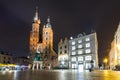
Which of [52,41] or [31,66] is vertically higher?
[52,41]

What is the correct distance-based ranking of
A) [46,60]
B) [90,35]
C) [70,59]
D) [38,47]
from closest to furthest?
[90,35]
[70,59]
[46,60]
[38,47]

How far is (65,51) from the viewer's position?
145125mm

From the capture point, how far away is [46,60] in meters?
176

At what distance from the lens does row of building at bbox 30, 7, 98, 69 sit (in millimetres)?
126431

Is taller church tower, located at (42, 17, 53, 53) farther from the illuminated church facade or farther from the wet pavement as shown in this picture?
the wet pavement

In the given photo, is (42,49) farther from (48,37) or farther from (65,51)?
(65,51)

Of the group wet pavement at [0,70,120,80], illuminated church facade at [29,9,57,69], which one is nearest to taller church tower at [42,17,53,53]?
illuminated church facade at [29,9,57,69]

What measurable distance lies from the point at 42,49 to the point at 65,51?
4426 cm

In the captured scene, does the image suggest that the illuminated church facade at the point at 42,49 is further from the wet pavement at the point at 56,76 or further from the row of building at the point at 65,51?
the wet pavement at the point at 56,76

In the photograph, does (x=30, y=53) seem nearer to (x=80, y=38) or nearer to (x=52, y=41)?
(x=52, y=41)

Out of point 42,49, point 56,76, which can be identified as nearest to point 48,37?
point 42,49

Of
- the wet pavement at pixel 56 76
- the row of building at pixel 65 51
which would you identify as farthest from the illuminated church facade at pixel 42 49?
the wet pavement at pixel 56 76

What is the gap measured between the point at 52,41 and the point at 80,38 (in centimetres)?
5936

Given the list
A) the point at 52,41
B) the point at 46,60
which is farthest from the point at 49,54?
the point at 52,41
